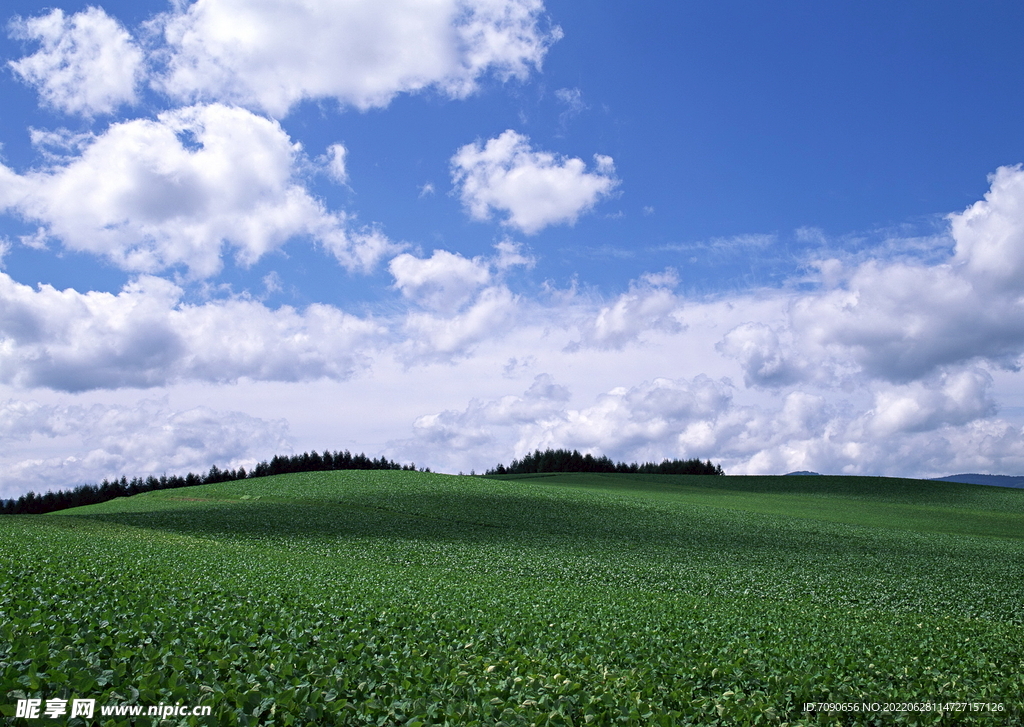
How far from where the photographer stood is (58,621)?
36.1ft

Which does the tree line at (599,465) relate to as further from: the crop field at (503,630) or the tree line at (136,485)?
the crop field at (503,630)

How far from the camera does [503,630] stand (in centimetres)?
1328

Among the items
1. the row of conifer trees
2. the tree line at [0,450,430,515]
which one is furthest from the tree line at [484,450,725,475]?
the tree line at [0,450,430,515]

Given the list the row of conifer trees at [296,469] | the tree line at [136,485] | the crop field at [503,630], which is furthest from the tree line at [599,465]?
the crop field at [503,630]

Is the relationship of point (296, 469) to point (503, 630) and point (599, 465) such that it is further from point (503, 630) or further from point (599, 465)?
point (503, 630)

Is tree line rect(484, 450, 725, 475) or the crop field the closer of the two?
the crop field

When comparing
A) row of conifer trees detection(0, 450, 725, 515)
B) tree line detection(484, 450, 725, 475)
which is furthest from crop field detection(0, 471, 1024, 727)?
tree line detection(484, 450, 725, 475)

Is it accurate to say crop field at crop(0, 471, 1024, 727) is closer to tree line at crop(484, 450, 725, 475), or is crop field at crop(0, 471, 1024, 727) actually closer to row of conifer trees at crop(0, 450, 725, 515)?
row of conifer trees at crop(0, 450, 725, 515)

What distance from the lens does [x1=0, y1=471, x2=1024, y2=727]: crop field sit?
897 cm

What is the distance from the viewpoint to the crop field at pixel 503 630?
8.97 meters

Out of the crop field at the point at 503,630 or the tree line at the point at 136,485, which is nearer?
the crop field at the point at 503,630

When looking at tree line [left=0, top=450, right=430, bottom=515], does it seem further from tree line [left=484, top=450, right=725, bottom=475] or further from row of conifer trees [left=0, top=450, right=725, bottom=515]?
tree line [left=484, top=450, right=725, bottom=475]

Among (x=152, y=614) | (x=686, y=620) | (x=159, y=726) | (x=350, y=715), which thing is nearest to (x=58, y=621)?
(x=152, y=614)

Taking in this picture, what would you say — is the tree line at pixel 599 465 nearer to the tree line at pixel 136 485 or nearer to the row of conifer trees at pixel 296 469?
the row of conifer trees at pixel 296 469
